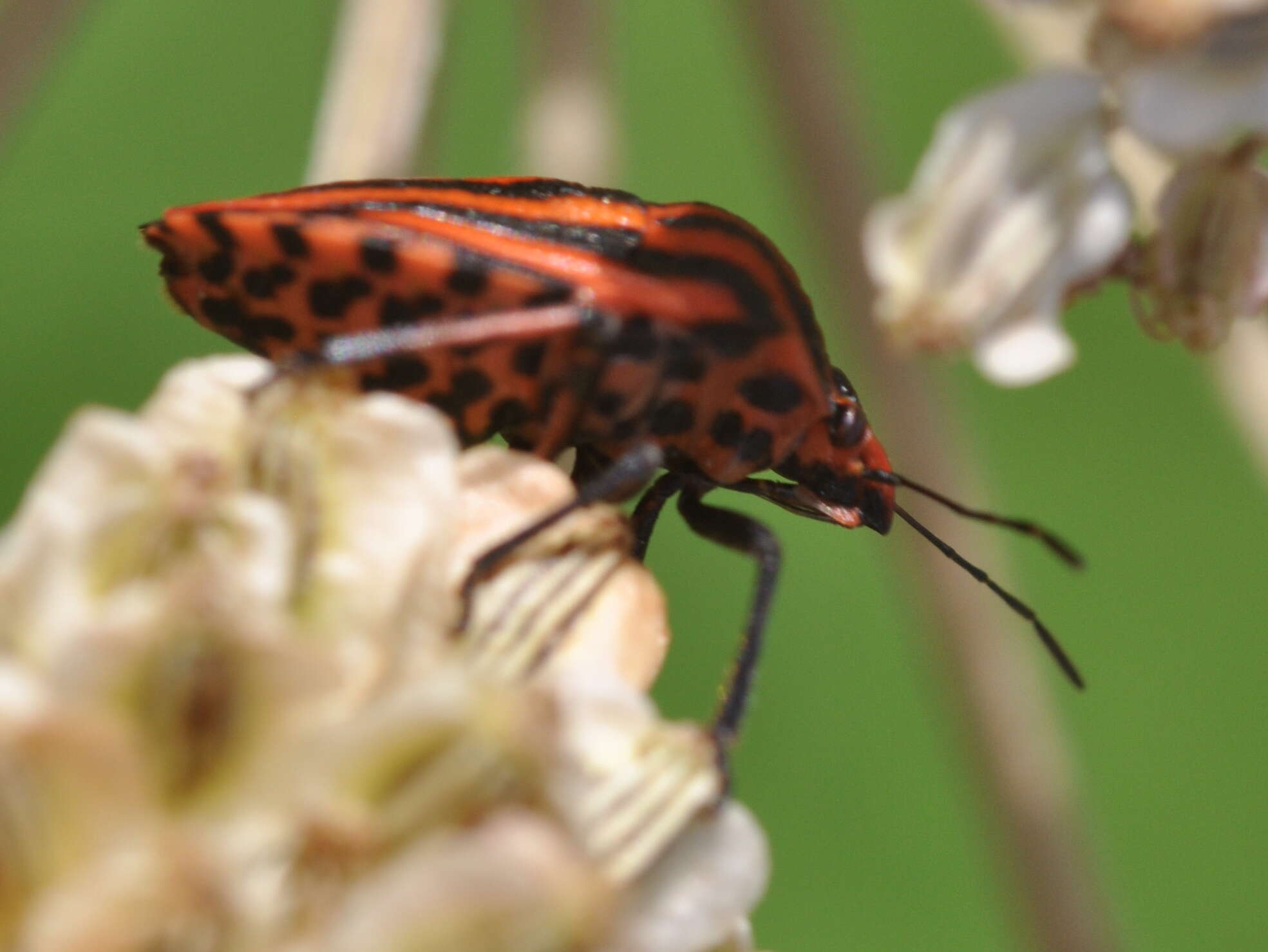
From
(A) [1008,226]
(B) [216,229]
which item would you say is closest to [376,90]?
(B) [216,229]

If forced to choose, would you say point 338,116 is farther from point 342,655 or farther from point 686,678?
point 686,678

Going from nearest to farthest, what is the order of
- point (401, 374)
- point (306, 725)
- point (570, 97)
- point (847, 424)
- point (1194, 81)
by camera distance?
point (306, 725)
point (1194, 81)
point (401, 374)
point (847, 424)
point (570, 97)

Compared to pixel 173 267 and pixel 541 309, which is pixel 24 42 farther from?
pixel 541 309

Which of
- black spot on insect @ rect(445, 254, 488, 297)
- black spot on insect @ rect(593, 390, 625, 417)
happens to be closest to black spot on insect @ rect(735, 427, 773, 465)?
black spot on insect @ rect(593, 390, 625, 417)

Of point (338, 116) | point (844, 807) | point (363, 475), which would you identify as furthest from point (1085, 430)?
point (363, 475)

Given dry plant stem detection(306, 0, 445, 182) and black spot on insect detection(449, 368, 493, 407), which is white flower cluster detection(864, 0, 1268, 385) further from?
dry plant stem detection(306, 0, 445, 182)
